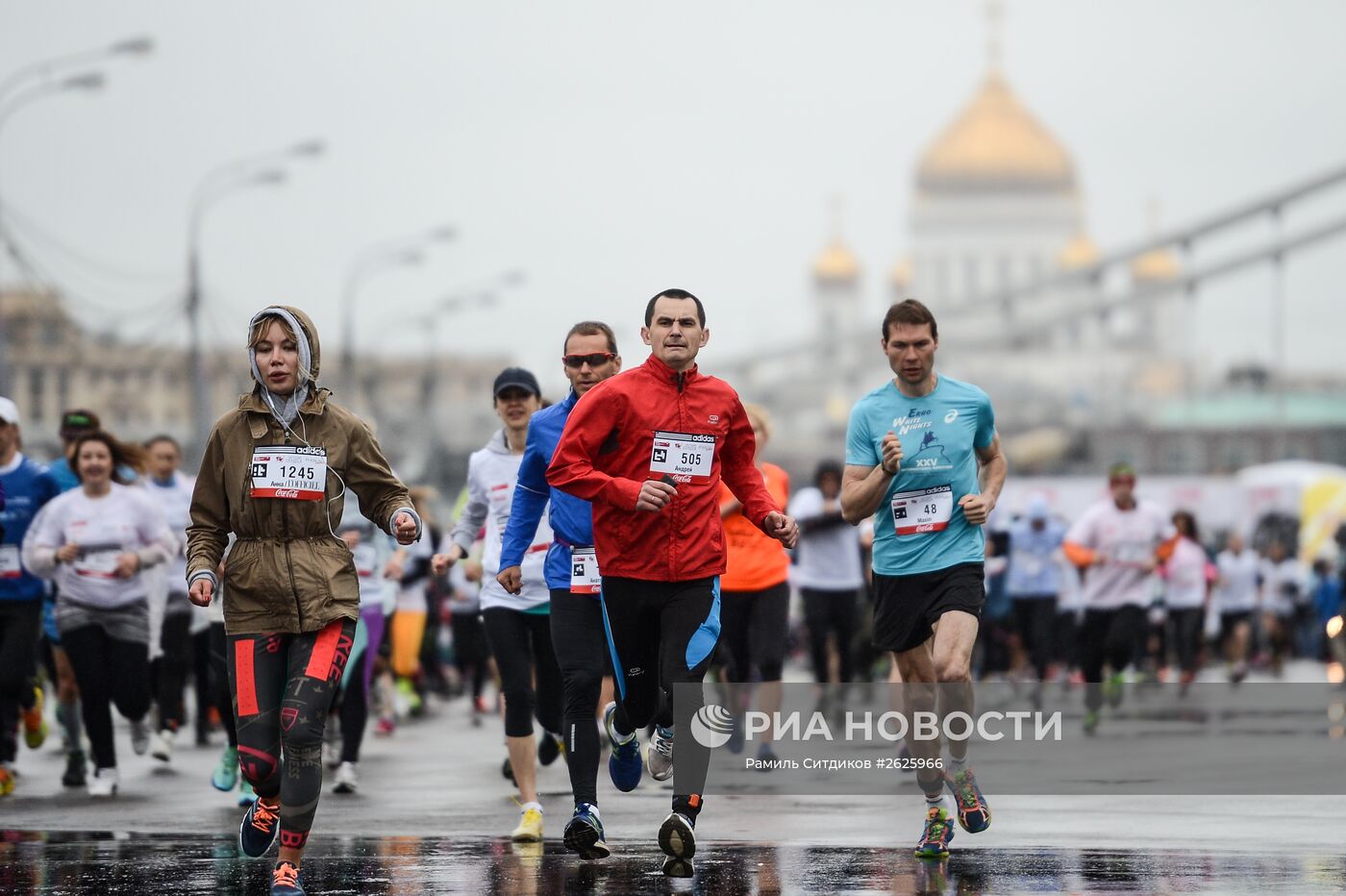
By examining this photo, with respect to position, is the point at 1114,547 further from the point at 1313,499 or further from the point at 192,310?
the point at 1313,499

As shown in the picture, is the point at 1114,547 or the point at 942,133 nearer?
the point at 1114,547

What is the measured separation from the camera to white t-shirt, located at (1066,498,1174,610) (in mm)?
15516

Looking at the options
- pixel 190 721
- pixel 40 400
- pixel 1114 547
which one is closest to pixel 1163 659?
pixel 1114 547

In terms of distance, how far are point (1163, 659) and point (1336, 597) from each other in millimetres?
5571

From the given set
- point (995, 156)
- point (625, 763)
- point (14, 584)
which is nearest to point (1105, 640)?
point (14, 584)

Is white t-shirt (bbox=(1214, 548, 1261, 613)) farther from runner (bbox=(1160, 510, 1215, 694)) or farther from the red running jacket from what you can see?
the red running jacket

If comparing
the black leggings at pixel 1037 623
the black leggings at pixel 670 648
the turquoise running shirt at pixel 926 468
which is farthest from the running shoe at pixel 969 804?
the black leggings at pixel 1037 623

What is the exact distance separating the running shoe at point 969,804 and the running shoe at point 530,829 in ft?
5.17

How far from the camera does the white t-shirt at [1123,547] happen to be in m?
15.5

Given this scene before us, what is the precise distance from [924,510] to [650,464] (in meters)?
1.18

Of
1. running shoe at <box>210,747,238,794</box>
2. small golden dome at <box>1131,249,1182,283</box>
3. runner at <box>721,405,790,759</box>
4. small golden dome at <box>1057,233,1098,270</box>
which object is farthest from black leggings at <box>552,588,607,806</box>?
small golden dome at <box>1131,249,1182,283</box>

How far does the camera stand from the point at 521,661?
9.94 metres

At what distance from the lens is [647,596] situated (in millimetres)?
8141

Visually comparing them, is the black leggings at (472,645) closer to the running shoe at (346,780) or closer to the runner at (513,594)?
the running shoe at (346,780)
